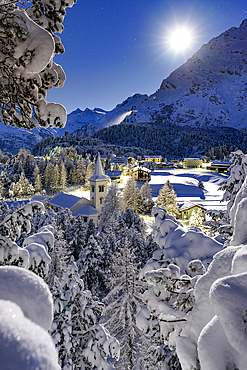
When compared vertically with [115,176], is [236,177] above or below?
above

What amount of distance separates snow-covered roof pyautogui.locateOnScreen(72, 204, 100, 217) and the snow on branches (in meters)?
23.1

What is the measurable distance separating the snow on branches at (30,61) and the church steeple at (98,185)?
23.9 meters

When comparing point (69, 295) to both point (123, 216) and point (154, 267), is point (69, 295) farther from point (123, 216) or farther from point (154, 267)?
point (123, 216)

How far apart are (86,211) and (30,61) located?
957 inches

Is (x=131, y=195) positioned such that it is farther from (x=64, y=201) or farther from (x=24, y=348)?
(x=24, y=348)

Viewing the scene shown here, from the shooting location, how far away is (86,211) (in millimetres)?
25578

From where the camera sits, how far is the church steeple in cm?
2666

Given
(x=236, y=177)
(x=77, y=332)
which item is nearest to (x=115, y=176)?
(x=236, y=177)

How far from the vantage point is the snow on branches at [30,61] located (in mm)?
1956

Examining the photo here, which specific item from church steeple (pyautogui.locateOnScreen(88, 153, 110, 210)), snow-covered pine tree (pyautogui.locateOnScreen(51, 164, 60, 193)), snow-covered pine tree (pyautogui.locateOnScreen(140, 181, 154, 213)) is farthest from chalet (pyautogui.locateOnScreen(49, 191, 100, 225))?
snow-covered pine tree (pyautogui.locateOnScreen(51, 164, 60, 193))

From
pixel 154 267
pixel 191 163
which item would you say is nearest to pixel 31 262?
pixel 154 267

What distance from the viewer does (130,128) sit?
18275 centimetres

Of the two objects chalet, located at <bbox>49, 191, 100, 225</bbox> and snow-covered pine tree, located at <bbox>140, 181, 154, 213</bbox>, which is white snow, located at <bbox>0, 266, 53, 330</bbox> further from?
snow-covered pine tree, located at <bbox>140, 181, 154, 213</bbox>

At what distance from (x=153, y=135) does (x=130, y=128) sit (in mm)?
24428
